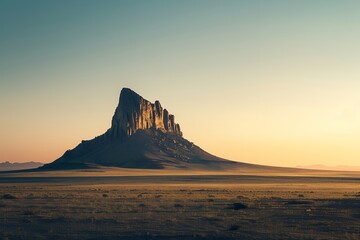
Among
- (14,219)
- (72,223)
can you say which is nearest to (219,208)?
(72,223)

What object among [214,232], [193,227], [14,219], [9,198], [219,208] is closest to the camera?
[214,232]

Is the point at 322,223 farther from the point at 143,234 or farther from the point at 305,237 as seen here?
the point at 143,234

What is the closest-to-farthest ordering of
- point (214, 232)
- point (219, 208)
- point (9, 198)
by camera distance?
point (214, 232), point (219, 208), point (9, 198)

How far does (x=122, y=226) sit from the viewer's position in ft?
106

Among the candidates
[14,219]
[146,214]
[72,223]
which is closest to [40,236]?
[72,223]

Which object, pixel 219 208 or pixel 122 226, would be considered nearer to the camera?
pixel 122 226

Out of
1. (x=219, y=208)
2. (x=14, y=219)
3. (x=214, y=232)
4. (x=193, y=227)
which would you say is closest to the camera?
(x=214, y=232)

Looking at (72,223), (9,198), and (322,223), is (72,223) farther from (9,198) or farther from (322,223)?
(9,198)

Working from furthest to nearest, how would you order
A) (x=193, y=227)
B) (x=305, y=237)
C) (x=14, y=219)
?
1. (x=14, y=219)
2. (x=193, y=227)
3. (x=305, y=237)

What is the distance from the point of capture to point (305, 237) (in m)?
27.9

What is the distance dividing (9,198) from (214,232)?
36398 mm

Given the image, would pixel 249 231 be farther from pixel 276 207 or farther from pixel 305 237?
pixel 276 207

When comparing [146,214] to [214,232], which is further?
[146,214]

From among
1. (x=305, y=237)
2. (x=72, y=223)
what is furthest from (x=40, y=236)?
(x=305, y=237)
